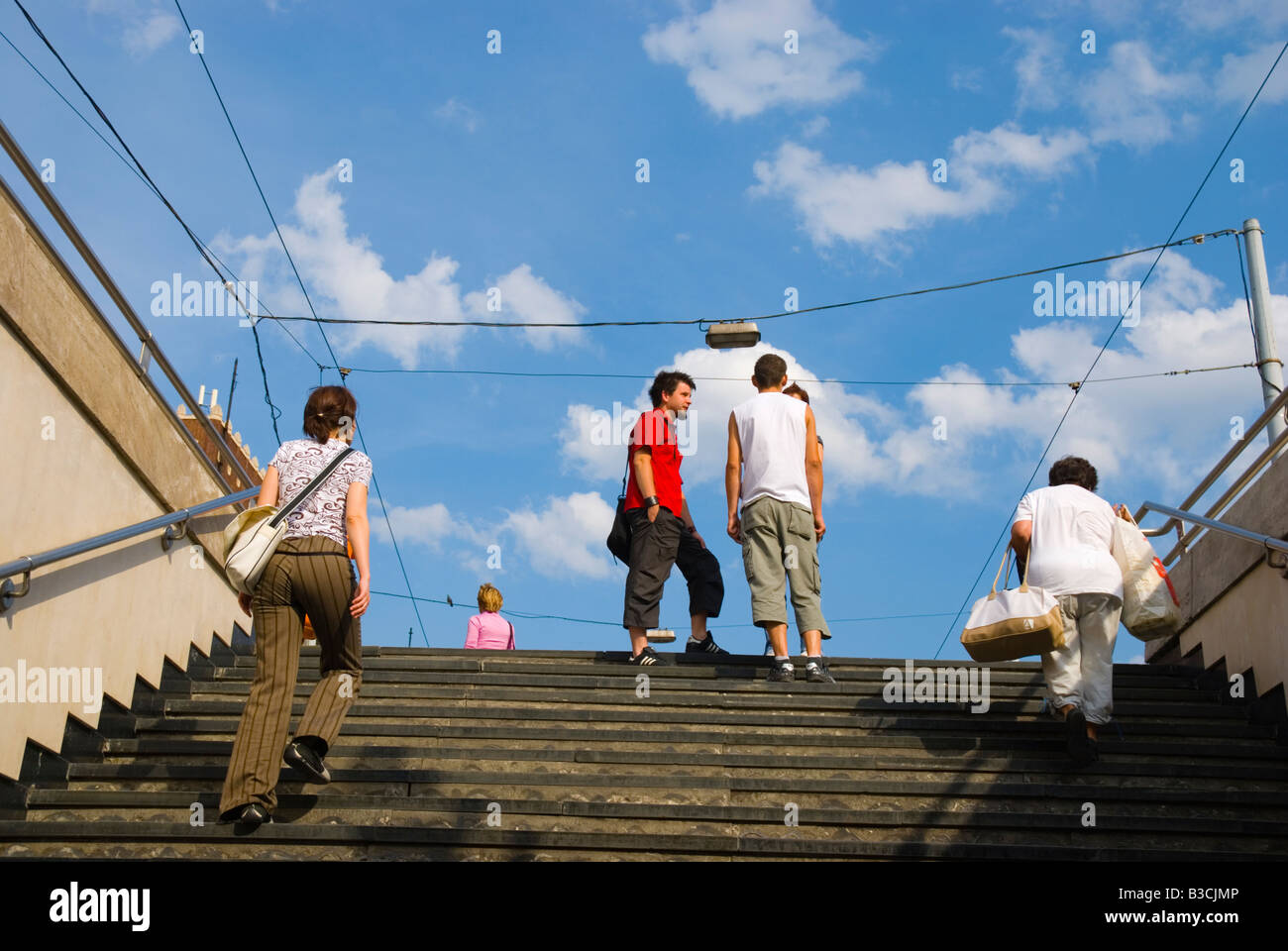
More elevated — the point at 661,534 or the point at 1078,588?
the point at 661,534

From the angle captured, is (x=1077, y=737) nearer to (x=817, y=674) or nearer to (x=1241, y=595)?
(x=817, y=674)

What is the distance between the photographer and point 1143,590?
21.5 feet

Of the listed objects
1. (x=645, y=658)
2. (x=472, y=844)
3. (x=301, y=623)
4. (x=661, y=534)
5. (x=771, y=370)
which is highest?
(x=771, y=370)

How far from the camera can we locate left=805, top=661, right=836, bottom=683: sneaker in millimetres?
7074

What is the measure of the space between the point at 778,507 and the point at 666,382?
51.8 inches

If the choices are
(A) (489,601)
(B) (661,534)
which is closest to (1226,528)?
(B) (661,534)

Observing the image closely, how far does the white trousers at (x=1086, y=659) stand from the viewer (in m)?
6.12

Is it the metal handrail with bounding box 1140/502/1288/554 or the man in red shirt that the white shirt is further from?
the man in red shirt

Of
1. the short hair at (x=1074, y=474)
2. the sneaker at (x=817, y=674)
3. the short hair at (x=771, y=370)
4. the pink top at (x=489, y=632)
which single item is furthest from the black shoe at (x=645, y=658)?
the pink top at (x=489, y=632)

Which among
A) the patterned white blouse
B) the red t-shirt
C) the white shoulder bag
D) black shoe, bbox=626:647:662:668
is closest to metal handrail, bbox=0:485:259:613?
the white shoulder bag

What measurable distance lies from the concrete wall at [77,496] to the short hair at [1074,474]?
16.4ft

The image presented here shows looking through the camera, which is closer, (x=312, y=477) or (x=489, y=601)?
(x=312, y=477)
